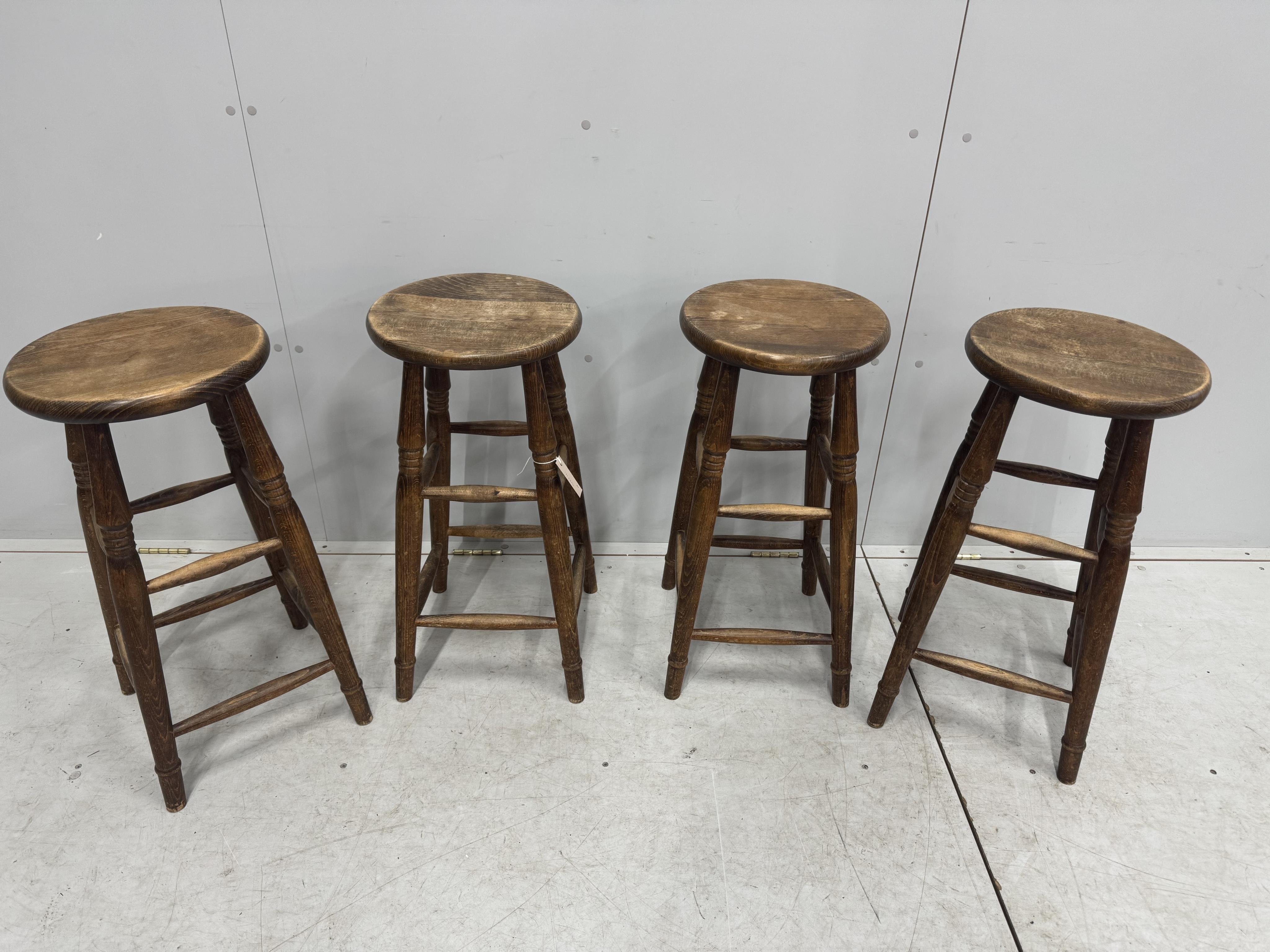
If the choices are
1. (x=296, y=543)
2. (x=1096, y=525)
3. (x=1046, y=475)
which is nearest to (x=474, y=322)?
(x=296, y=543)

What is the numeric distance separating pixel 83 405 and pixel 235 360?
26cm

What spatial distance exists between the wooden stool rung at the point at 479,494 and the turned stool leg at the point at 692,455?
0.42 meters

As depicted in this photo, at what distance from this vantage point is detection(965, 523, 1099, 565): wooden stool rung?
166 centimetres

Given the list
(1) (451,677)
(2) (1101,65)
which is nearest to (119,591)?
(1) (451,677)

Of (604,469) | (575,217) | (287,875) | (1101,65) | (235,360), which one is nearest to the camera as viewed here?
(235,360)

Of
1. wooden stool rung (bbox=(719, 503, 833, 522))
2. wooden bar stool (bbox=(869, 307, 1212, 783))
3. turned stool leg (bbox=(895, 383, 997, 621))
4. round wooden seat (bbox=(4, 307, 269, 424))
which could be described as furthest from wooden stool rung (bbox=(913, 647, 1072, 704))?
round wooden seat (bbox=(4, 307, 269, 424))

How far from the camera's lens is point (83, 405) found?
4.42ft

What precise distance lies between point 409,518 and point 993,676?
1419mm

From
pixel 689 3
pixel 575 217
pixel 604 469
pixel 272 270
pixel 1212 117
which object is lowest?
pixel 604 469

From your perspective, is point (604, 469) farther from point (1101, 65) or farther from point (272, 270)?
point (1101, 65)

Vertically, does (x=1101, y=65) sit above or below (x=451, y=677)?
above

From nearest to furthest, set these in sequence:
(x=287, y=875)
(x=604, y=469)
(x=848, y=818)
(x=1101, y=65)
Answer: (x=287, y=875) < (x=848, y=818) < (x=1101, y=65) < (x=604, y=469)

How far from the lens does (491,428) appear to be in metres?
2.10

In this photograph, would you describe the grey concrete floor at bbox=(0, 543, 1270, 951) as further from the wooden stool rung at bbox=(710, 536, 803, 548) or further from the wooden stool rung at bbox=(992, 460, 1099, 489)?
the wooden stool rung at bbox=(992, 460, 1099, 489)
